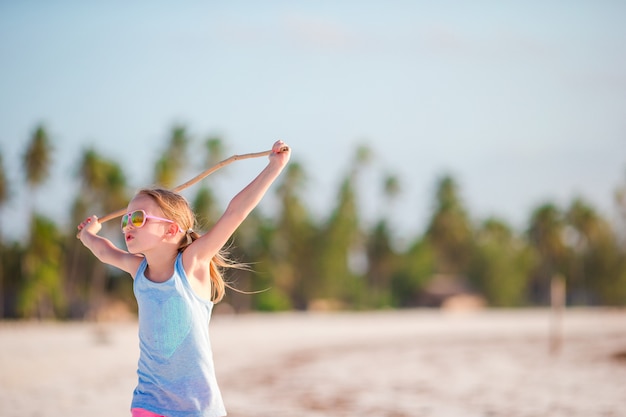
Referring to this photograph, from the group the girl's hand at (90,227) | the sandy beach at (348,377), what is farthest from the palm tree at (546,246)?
the girl's hand at (90,227)

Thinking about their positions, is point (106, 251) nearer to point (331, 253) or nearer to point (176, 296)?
point (176, 296)

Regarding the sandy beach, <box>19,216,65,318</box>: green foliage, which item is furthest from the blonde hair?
<box>19,216,65,318</box>: green foliage

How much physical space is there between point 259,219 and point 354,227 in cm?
891

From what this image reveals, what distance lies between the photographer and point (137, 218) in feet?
10.2

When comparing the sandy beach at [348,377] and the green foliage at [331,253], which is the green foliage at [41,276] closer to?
the green foliage at [331,253]

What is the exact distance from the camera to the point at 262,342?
2373 centimetres

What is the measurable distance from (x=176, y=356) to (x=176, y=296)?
8.6 inches

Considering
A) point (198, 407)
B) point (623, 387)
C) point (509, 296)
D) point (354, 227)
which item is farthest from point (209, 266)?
point (509, 296)

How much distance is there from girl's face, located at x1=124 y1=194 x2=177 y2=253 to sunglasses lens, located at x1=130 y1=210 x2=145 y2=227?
0.01m

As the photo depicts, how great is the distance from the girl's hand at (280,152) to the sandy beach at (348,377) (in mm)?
5907

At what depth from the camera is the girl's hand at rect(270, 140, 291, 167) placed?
3.10 metres

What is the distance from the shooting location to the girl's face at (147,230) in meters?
3.09

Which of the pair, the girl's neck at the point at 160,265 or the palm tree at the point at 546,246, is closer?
the girl's neck at the point at 160,265

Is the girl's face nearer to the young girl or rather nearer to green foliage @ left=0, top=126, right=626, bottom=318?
the young girl
